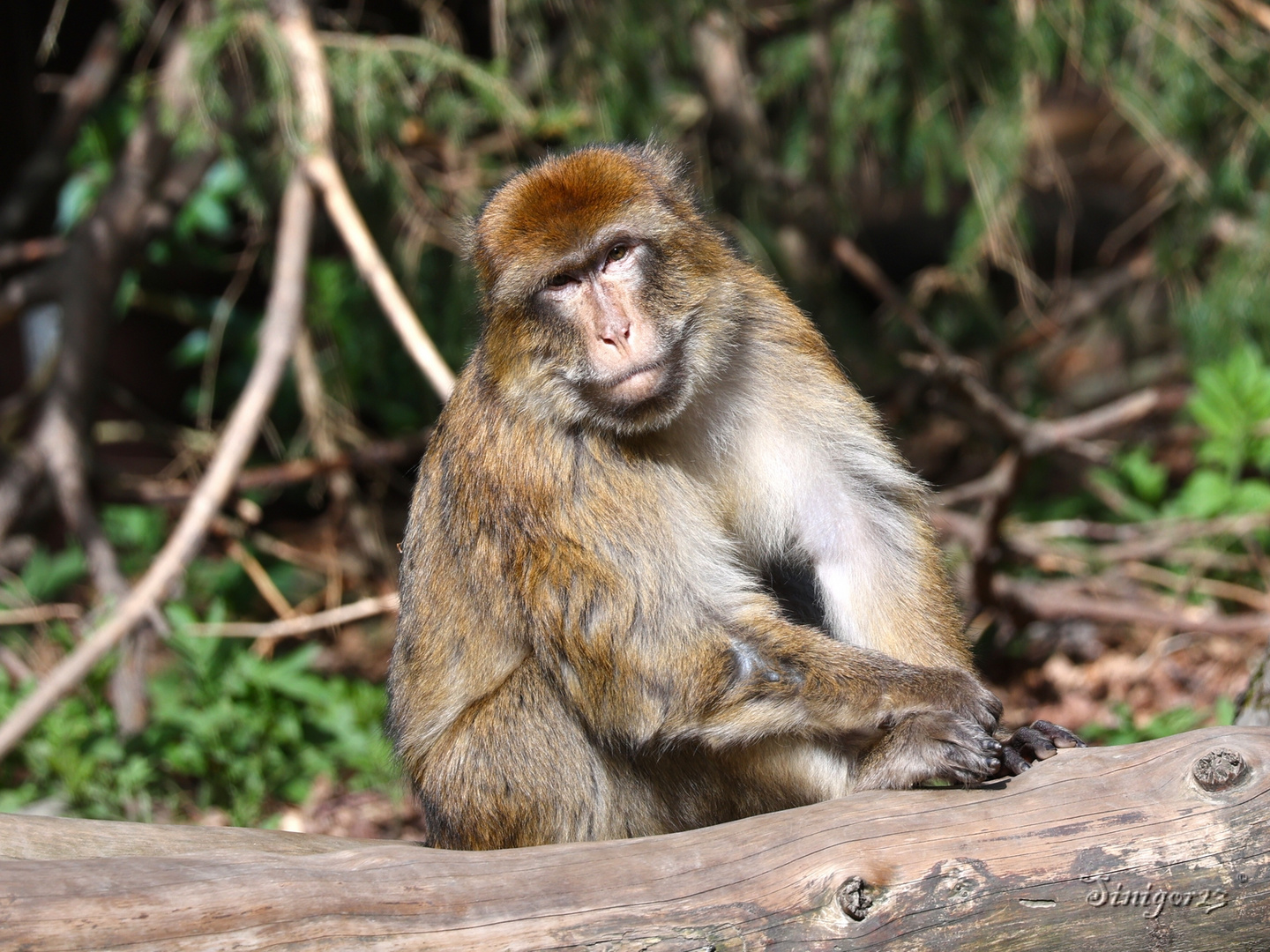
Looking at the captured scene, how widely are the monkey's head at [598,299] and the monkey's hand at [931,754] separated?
3.14 ft

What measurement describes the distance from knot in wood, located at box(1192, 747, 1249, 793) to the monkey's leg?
4.46 feet

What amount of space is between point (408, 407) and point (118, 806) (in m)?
3.64

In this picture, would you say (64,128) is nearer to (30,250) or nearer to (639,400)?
(30,250)

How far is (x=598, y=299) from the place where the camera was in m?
3.09

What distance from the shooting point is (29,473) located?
5.98 metres

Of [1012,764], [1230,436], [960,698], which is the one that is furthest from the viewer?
[1230,436]

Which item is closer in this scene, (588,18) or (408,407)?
(588,18)

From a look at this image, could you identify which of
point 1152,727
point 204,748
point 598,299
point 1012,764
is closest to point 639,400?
point 598,299

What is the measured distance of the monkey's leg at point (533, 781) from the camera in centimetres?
311

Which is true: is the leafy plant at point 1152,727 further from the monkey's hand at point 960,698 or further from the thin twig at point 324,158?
the thin twig at point 324,158

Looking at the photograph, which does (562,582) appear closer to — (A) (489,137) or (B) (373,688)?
(B) (373,688)

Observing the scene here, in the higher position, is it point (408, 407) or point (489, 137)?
point (489, 137)

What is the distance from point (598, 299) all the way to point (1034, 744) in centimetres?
147

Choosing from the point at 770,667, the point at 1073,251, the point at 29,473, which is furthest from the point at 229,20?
the point at 1073,251
